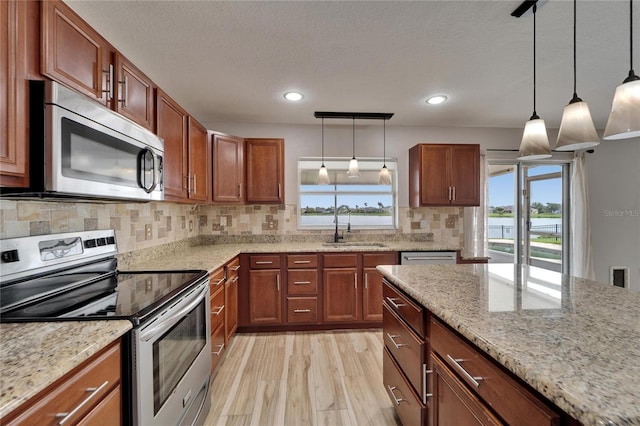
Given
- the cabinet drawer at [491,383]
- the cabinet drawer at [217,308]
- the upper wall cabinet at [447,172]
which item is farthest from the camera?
the upper wall cabinet at [447,172]

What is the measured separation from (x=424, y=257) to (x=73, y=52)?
10.4ft

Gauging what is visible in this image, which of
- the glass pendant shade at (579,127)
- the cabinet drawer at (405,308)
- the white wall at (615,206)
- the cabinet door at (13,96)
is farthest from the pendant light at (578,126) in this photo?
the white wall at (615,206)

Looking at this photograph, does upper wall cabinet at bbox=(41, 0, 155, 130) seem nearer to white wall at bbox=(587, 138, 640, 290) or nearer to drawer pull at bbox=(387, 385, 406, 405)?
drawer pull at bbox=(387, 385, 406, 405)

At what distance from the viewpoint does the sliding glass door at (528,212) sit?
3984mm

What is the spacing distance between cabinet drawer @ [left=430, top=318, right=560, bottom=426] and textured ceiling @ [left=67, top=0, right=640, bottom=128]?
170 centimetres

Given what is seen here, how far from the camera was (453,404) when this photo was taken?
3.48 ft

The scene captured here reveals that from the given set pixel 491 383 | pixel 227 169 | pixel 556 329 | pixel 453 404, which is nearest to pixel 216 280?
pixel 227 169

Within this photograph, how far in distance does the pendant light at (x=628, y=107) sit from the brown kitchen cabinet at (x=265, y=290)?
8.78ft

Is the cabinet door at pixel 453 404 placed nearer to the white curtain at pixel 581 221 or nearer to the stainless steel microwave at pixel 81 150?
the stainless steel microwave at pixel 81 150

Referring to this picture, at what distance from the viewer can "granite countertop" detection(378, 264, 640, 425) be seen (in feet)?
1.93

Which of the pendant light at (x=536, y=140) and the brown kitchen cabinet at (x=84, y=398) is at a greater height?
the pendant light at (x=536, y=140)

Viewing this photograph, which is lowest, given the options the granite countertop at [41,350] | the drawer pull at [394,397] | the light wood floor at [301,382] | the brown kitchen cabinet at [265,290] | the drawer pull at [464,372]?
the light wood floor at [301,382]

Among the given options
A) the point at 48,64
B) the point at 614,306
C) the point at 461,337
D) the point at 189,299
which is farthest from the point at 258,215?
the point at 614,306

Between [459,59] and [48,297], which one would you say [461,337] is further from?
[459,59]
